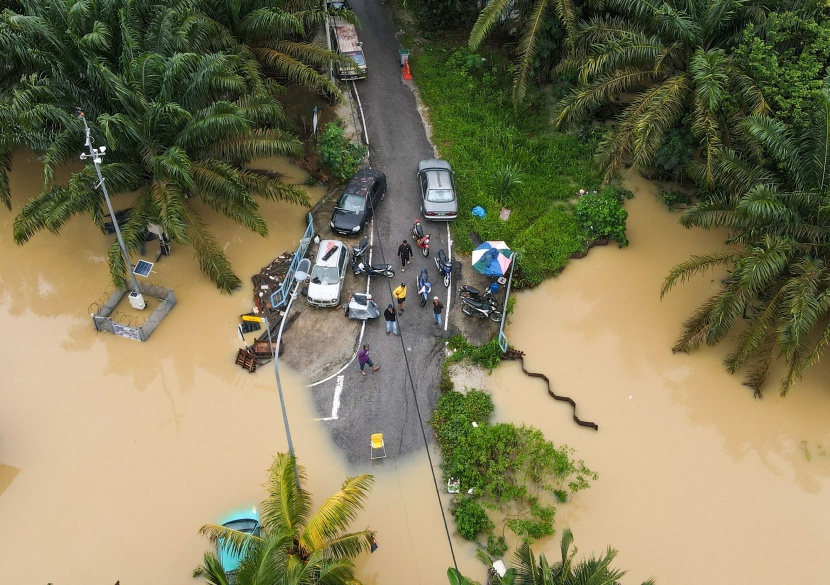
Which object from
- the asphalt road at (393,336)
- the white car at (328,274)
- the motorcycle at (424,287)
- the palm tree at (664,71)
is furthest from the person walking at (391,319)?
the palm tree at (664,71)

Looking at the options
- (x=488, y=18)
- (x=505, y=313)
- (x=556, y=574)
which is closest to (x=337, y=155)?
(x=488, y=18)

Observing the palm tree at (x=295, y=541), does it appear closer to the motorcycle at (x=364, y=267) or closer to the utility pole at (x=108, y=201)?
the motorcycle at (x=364, y=267)

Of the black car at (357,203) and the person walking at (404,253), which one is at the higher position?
the black car at (357,203)

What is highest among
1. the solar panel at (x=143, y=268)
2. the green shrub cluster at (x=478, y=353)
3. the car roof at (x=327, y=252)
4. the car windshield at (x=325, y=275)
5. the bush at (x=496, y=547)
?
the car roof at (x=327, y=252)

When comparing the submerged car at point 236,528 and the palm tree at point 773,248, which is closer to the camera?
the submerged car at point 236,528

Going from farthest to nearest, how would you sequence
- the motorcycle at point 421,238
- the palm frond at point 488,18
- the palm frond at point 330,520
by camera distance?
1. the palm frond at point 488,18
2. the motorcycle at point 421,238
3. the palm frond at point 330,520

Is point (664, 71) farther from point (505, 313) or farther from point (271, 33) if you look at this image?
point (271, 33)

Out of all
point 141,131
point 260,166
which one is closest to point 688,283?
point 260,166

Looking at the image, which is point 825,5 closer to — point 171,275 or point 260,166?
point 260,166
